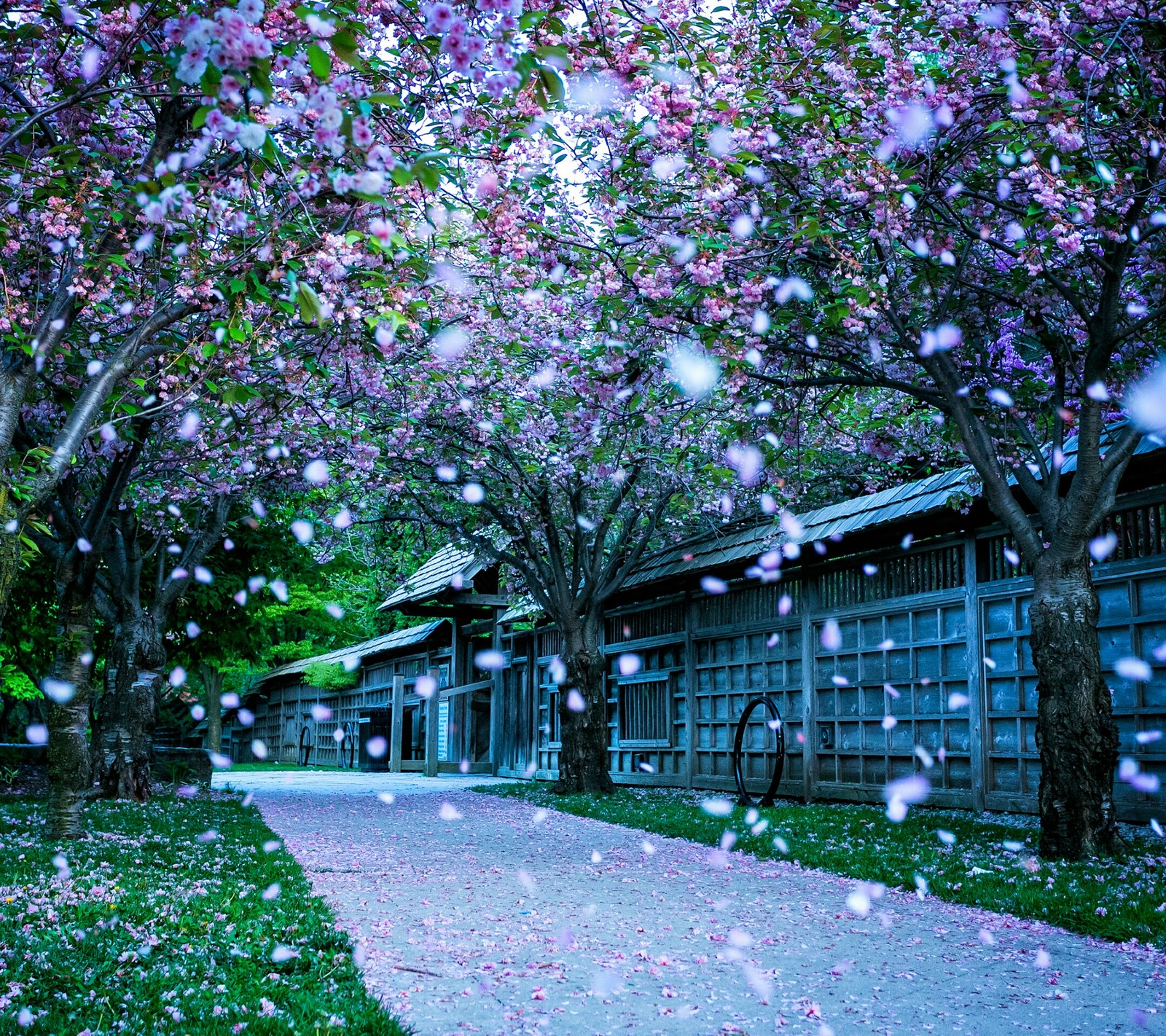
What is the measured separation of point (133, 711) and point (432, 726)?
1141 cm

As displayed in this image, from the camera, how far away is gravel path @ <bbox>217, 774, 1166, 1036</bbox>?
3980mm

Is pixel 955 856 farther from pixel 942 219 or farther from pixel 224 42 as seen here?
pixel 224 42

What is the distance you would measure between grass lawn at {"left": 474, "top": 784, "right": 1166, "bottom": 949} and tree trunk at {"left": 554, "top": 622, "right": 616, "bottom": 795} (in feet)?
5.90

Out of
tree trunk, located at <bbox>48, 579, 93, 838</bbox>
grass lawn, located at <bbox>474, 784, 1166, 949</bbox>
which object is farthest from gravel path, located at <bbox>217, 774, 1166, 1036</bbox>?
tree trunk, located at <bbox>48, 579, 93, 838</bbox>

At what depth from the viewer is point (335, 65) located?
15.9 feet

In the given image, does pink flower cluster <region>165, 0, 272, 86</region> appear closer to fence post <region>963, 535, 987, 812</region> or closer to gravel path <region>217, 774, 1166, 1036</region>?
gravel path <region>217, 774, 1166, 1036</region>

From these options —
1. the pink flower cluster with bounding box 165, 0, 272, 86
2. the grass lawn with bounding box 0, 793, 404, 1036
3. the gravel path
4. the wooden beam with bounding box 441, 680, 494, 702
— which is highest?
the pink flower cluster with bounding box 165, 0, 272, 86

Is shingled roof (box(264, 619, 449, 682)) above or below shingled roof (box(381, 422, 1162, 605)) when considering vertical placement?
below

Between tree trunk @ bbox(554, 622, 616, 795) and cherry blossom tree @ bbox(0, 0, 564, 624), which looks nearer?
cherry blossom tree @ bbox(0, 0, 564, 624)

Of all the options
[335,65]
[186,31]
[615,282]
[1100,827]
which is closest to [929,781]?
[1100,827]

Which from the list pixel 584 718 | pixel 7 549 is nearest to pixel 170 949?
pixel 7 549

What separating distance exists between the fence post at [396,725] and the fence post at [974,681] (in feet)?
55.5

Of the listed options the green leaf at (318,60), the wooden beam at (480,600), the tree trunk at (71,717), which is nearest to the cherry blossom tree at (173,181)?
the green leaf at (318,60)

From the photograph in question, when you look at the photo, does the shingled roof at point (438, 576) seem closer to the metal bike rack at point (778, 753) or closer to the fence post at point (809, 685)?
the fence post at point (809, 685)
